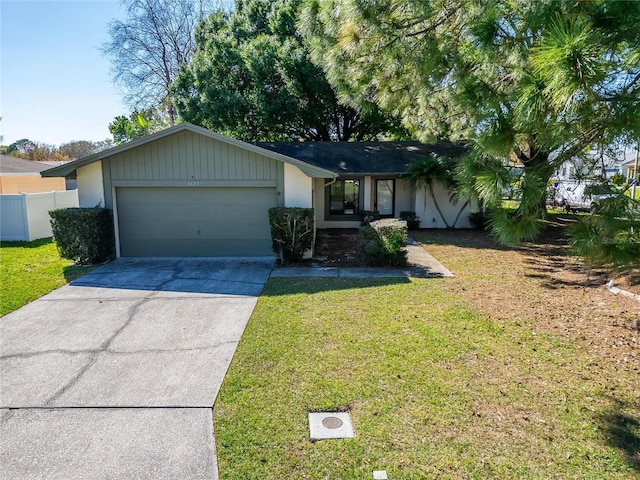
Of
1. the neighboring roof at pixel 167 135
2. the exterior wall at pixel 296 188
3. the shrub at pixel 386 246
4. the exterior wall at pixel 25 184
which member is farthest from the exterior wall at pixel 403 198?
the exterior wall at pixel 25 184

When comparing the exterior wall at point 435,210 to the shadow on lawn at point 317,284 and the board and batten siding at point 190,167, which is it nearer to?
the board and batten siding at point 190,167

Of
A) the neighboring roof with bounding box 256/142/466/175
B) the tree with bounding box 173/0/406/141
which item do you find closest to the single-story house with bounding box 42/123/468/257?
the neighboring roof with bounding box 256/142/466/175

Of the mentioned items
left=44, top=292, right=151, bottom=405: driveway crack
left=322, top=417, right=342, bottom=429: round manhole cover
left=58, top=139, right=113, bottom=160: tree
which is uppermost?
left=58, top=139, right=113, bottom=160: tree

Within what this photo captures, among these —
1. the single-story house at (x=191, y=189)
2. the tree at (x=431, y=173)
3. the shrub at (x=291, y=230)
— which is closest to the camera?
the shrub at (x=291, y=230)

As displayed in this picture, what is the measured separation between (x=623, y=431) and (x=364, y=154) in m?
14.9

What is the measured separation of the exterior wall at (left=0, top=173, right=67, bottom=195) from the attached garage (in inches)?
574

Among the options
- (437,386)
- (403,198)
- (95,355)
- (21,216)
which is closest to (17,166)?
(21,216)

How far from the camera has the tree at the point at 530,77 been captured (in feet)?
8.83

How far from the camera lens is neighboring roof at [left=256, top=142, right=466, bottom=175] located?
16.1m

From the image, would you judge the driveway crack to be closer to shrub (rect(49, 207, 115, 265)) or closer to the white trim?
shrub (rect(49, 207, 115, 265))

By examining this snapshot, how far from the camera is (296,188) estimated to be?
1029 centimetres

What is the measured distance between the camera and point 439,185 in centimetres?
1584

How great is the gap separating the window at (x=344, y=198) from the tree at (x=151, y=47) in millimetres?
16054

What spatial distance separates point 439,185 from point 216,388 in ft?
44.4
